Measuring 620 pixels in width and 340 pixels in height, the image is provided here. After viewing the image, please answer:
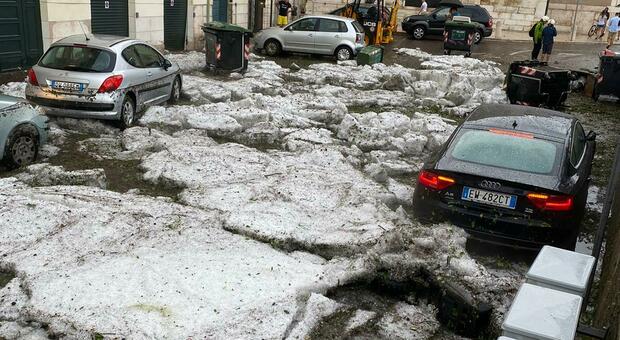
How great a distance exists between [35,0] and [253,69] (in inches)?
234

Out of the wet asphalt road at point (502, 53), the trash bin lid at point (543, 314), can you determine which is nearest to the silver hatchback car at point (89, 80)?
the trash bin lid at point (543, 314)

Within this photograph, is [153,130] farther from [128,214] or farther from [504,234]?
[504,234]

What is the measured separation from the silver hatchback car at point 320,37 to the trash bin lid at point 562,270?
17.4m

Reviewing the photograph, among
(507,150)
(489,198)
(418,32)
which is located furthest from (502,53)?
(489,198)

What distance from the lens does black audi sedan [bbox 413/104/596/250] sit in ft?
19.4

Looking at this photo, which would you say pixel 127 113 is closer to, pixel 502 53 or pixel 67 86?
pixel 67 86

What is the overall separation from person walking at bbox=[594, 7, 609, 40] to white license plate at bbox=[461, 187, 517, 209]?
107 ft

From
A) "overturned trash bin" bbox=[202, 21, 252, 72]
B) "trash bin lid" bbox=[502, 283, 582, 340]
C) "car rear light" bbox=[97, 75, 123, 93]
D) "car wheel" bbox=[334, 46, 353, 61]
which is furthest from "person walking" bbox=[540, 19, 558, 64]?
"trash bin lid" bbox=[502, 283, 582, 340]

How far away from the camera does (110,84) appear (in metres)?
9.73

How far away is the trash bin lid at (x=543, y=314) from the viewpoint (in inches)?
99.9

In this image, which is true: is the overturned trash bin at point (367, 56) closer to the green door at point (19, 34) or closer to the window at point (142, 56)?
the window at point (142, 56)

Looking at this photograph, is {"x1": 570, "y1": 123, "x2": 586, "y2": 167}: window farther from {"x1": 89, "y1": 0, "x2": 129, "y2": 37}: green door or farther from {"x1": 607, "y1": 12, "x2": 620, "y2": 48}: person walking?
{"x1": 607, "y1": 12, "x2": 620, "y2": 48}: person walking

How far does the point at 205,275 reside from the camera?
5316 mm

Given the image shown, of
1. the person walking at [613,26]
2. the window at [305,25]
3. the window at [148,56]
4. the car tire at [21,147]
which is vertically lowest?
the car tire at [21,147]
